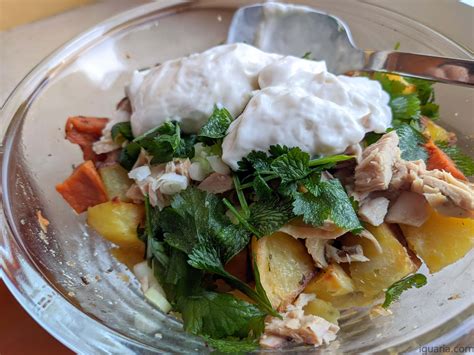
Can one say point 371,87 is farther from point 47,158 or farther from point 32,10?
point 32,10

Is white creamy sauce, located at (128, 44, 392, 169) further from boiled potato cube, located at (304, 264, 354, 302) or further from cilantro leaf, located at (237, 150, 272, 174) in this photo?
boiled potato cube, located at (304, 264, 354, 302)

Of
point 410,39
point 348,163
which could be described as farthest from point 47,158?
point 410,39

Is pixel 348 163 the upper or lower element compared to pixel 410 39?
lower

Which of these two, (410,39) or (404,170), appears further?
(410,39)

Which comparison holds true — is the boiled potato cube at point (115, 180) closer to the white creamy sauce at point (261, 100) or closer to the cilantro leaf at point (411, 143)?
the white creamy sauce at point (261, 100)

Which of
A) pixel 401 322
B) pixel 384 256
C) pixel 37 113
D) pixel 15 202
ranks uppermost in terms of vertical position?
pixel 384 256

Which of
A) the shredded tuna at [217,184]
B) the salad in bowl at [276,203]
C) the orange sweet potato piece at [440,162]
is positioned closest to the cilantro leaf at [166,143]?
the salad in bowl at [276,203]

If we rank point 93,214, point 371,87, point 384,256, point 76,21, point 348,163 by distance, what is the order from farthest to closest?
point 76,21, point 371,87, point 93,214, point 348,163, point 384,256
